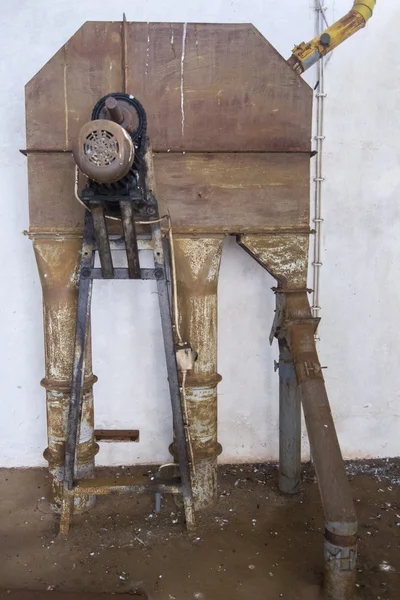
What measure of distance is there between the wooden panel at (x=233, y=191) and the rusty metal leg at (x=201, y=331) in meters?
0.11

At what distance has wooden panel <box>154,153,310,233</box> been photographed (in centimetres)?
224

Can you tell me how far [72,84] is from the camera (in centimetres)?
216

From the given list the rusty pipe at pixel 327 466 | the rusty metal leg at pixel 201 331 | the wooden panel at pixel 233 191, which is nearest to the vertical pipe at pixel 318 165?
the wooden panel at pixel 233 191

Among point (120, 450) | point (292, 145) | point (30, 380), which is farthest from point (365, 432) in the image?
point (30, 380)

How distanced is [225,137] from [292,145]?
1.07 feet

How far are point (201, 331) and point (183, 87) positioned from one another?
1163mm

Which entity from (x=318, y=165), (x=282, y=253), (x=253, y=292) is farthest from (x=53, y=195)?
(x=318, y=165)

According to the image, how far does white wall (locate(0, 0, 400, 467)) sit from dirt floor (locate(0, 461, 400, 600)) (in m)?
0.39

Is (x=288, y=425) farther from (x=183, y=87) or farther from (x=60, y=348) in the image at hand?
(x=183, y=87)

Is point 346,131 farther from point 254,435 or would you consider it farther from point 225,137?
point 254,435

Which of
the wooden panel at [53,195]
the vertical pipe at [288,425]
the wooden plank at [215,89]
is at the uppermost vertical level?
the wooden plank at [215,89]

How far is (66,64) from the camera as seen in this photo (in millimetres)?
2148

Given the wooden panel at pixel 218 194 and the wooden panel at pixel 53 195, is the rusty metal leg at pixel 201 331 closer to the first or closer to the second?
the wooden panel at pixel 218 194

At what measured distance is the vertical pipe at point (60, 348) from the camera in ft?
7.30
